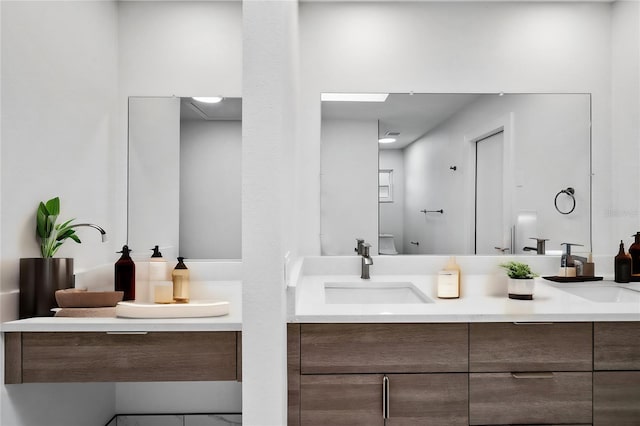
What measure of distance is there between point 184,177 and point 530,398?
190cm

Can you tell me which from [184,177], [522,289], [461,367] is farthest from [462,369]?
[184,177]

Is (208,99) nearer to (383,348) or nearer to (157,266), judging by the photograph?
(157,266)

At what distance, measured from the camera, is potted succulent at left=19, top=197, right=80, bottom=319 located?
63.2 inches

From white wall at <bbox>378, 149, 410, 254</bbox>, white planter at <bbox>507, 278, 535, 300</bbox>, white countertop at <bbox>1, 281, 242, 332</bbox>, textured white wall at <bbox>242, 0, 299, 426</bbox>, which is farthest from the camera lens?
white wall at <bbox>378, 149, 410, 254</bbox>

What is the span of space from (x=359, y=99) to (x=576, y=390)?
1713 millimetres

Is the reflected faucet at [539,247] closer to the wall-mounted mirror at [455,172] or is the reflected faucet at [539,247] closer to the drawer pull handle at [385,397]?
the wall-mounted mirror at [455,172]

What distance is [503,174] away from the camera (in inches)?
99.3

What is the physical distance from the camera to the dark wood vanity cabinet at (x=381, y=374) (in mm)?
1642

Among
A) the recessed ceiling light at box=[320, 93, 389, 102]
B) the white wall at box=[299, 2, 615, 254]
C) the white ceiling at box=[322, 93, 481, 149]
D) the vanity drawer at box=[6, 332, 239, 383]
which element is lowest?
the vanity drawer at box=[6, 332, 239, 383]

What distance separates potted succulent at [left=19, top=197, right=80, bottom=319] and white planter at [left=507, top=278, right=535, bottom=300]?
1815mm

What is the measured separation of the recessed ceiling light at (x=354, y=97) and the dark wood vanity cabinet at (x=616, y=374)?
5.02ft

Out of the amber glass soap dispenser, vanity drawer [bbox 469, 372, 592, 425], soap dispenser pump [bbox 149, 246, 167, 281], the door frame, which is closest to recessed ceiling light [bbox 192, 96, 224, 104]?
soap dispenser pump [bbox 149, 246, 167, 281]

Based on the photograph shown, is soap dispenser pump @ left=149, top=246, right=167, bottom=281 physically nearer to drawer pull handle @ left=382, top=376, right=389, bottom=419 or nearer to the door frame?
drawer pull handle @ left=382, top=376, right=389, bottom=419

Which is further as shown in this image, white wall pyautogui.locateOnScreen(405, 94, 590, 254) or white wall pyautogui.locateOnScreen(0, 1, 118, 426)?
white wall pyautogui.locateOnScreen(405, 94, 590, 254)
